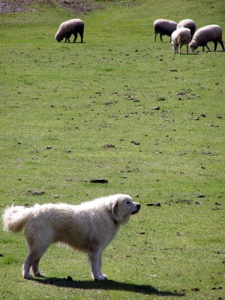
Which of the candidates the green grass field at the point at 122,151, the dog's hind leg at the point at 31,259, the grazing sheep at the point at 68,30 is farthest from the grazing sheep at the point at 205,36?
the dog's hind leg at the point at 31,259

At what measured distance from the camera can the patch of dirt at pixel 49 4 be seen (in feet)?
197

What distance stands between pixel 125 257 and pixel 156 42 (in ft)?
117

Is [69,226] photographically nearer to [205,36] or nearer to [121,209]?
[121,209]

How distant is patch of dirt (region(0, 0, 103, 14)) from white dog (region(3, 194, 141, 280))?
154ft

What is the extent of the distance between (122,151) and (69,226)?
40.6 feet

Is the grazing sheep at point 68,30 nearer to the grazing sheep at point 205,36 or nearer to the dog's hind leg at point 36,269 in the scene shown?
the grazing sheep at point 205,36

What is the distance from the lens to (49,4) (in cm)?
6266

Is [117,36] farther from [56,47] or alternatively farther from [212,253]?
[212,253]

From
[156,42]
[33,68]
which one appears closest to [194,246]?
[33,68]

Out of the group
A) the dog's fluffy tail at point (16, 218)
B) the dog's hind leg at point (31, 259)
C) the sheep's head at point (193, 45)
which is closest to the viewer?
the dog's hind leg at point (31, 259)

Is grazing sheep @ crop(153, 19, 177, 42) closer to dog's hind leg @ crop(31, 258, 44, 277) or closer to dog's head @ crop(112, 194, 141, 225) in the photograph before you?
dog's head @ crop(112, 194, 141, 225)

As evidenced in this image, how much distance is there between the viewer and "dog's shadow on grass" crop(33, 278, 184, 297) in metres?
13.1

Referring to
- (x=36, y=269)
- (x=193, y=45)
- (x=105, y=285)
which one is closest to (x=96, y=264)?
(x=105, y=285)

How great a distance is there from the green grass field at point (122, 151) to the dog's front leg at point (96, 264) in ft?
0.53
